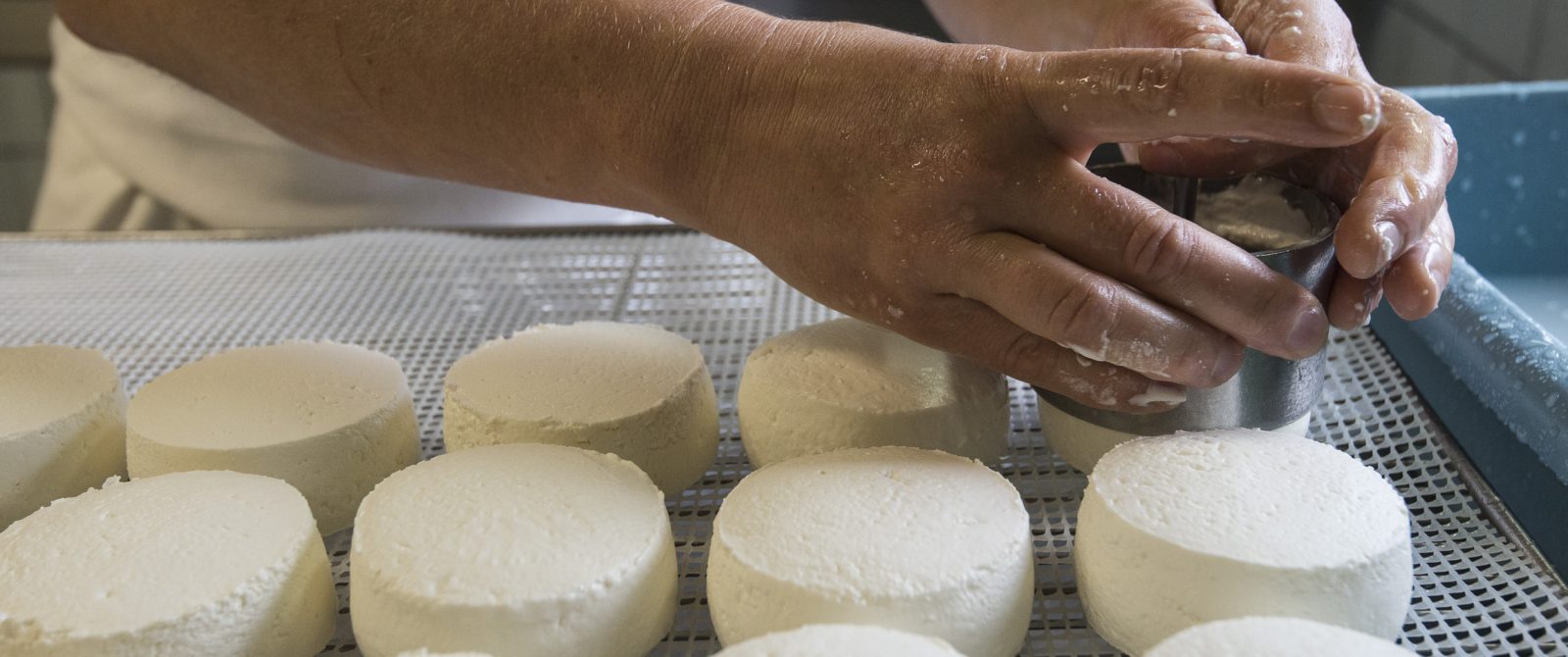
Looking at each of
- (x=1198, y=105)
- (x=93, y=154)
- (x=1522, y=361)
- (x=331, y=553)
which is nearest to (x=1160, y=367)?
(x=1198, y=105)

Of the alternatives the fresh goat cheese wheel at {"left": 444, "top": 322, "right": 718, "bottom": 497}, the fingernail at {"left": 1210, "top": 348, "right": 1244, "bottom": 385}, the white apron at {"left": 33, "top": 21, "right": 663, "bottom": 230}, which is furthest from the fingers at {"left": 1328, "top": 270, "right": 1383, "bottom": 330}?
the white apron at {"left": 33, "top": 21, "right": 663, "bottom": 230}

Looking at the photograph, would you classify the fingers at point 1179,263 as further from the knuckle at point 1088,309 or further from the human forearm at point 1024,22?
the human forearm at point 1024,22

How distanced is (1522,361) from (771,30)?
733 mm

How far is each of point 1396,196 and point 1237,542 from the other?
287mm

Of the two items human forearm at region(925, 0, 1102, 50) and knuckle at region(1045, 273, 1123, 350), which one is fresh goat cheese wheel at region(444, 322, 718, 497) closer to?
knuckle at region(1045, 273, 1123, 350)

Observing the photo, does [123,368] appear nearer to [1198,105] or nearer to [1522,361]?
[1198,105]

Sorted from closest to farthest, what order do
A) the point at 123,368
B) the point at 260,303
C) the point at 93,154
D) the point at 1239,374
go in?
the point at 1239,374 < the point at 123,368 < the point at 260,303 < the point at 93,154

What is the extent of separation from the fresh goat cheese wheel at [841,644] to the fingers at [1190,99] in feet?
1.30

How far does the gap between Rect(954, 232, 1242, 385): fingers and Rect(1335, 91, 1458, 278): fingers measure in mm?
119

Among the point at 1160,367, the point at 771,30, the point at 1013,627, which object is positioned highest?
the point at 771,30

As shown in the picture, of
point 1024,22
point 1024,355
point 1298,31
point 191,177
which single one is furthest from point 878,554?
point 191,177

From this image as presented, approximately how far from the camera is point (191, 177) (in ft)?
6.03

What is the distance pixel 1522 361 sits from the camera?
1.06 m

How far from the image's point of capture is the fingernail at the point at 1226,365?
94 cm
